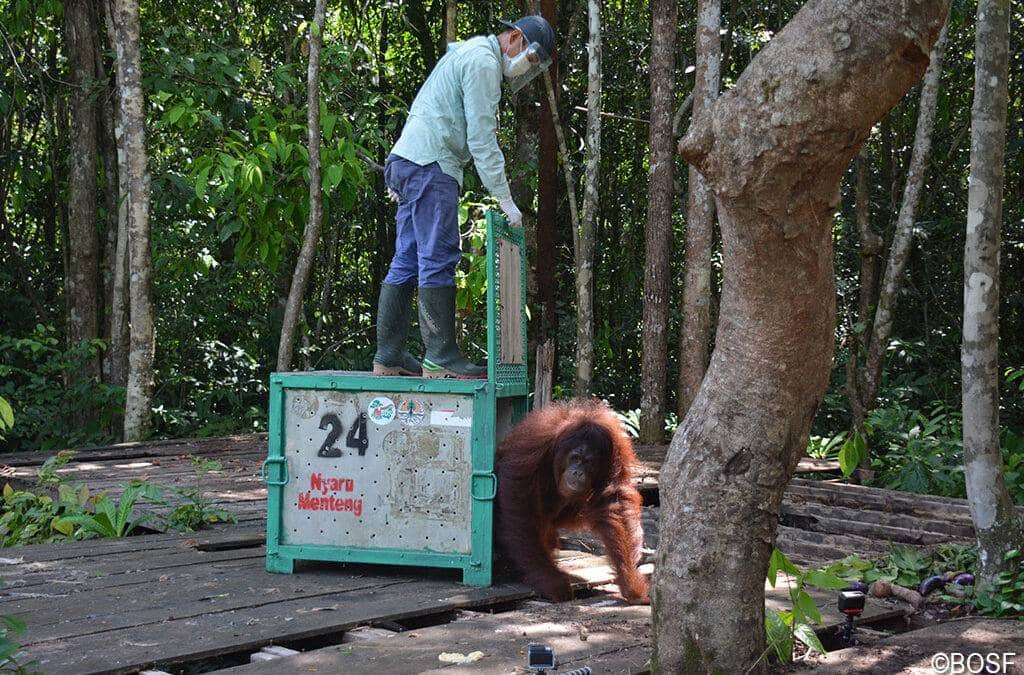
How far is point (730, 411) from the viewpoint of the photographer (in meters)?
2.58

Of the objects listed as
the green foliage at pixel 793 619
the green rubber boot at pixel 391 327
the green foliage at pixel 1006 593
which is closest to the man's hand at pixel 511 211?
the green rubber boot at pixel 391 327

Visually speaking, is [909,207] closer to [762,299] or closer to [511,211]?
[511,211]

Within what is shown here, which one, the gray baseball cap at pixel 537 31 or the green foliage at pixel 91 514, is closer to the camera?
the gray baseball cap at pixel 537 31

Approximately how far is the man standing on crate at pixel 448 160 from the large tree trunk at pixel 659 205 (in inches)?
152

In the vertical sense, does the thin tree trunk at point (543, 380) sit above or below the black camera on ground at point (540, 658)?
above

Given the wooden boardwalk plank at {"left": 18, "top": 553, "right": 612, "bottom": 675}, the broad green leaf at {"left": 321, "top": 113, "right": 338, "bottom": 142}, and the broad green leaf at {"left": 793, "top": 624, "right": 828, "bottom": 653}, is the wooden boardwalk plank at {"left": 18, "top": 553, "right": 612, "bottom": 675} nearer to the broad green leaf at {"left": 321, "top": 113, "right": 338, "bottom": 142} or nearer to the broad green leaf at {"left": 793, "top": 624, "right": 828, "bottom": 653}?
the broad green leaf at {"left": 793, "top": 624, "right": 828, "bottom": 653}

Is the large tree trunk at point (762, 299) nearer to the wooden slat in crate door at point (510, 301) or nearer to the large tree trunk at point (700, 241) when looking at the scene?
the wooden slat in crate door at point (510, 301)

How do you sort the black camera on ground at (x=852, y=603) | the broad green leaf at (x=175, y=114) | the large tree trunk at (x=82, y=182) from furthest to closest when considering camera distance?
the large tree trunk at (x=82, y=182), the broad green leaf at (x=175, y=114), the black camera on ground at (x=852, y=603)

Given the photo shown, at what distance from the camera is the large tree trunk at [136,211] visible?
7.67 m

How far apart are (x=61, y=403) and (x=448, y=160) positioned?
6121 millimetres

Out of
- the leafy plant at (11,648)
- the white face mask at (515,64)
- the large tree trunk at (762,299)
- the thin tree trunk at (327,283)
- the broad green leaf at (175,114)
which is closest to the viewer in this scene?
the leafy plant at (11,648)

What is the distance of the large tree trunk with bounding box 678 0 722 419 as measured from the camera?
7.17 metres

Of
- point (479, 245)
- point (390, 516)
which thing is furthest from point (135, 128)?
point (390, 516)

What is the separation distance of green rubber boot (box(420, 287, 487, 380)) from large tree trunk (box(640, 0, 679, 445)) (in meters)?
4.02
